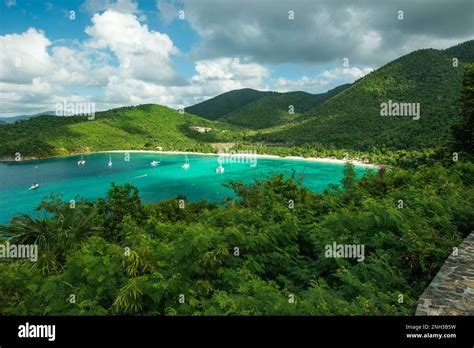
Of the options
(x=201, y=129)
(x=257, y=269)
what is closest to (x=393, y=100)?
(x=201, y=129)

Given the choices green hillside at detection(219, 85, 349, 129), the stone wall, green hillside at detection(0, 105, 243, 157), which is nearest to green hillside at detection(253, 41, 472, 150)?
green hillside at detection(0, 105, 243, 157)

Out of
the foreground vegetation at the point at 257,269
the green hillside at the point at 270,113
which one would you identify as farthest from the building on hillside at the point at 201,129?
the foreground vegetation at the point at 257,269

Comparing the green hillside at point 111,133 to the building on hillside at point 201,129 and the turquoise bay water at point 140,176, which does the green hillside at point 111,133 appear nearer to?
the building on hillside at point 201,129

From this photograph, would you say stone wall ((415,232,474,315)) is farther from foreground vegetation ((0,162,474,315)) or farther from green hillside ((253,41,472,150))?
green hillside ((253,41,472,150))

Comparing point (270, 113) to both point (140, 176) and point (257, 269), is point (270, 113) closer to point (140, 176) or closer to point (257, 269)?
point (140, 176)

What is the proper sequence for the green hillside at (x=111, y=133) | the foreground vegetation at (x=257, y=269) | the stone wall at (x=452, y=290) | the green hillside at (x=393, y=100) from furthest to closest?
the green hillside at (x=111, y=133) < the green hillside at (x=393, y=100) < the foreground vegetation at (x=257, y=269) < the stone wall at (x=452, y=290)
